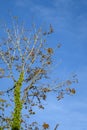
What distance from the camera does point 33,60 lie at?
33.2m

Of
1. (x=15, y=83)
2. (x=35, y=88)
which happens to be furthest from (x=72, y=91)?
(x=15, y=83)

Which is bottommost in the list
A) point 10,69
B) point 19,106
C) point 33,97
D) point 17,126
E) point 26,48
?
point 17,126

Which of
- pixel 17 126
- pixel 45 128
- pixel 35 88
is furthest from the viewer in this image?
pixel 35 88

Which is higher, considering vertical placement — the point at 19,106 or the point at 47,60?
the point at 47,60

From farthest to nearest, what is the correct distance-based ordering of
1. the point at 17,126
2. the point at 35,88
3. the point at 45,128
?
the point at 35,88
the point at 45,128
the point at 17,126

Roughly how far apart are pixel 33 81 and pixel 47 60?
2692 mm

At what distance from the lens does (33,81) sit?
107 feet

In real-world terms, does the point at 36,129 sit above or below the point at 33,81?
below

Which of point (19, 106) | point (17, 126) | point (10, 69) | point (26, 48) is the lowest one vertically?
point (17, 126)

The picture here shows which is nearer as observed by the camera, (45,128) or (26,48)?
(45,128)

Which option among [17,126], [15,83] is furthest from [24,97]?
[17,126]

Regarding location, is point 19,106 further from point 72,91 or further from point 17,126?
point 72,91

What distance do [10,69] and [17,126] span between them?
243 inches

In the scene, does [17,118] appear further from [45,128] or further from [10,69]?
[10,69]
